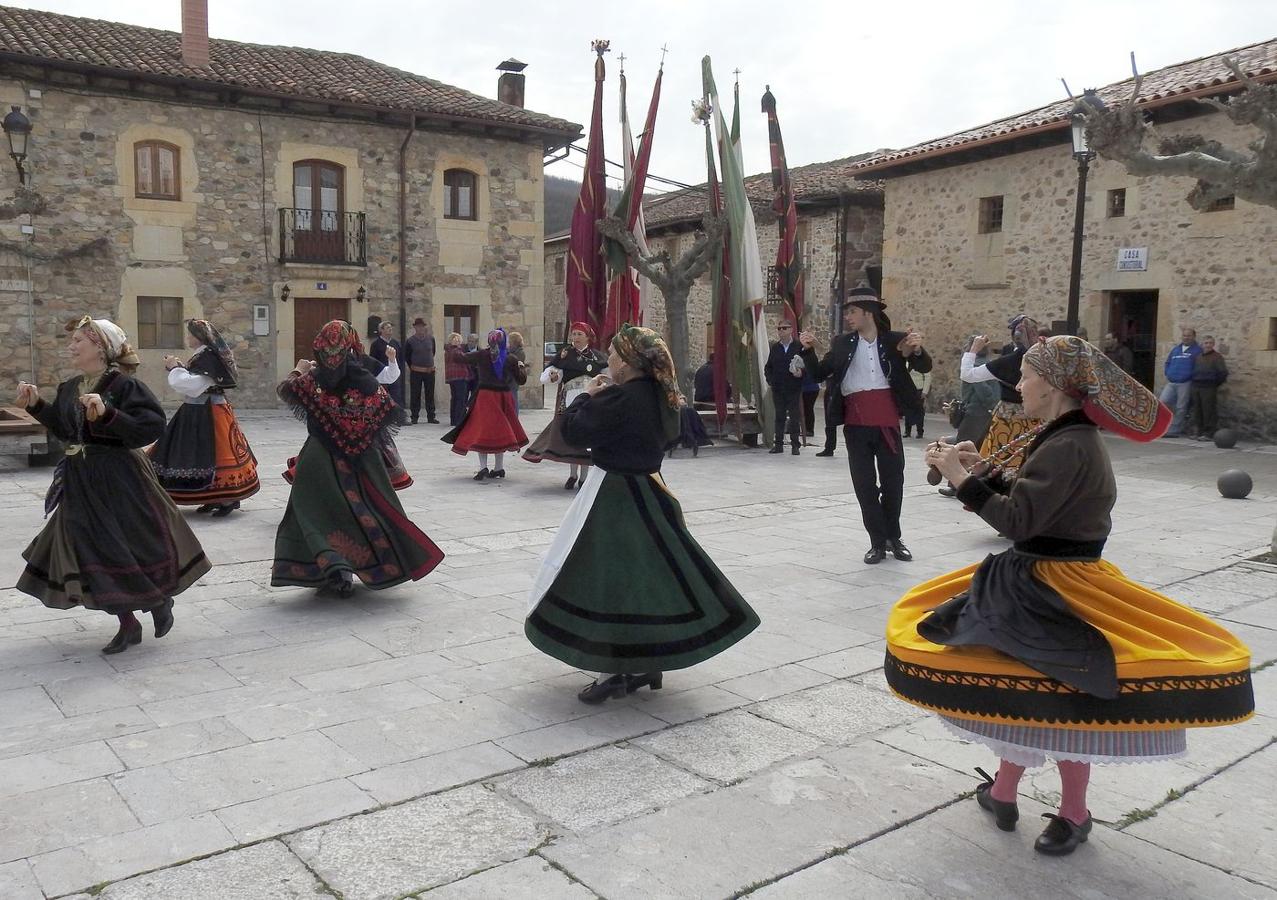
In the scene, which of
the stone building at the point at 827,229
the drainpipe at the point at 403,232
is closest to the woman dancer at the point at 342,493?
the drainpipe at the point at 403,232

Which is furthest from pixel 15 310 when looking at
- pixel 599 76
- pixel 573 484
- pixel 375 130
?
pixel 573 484

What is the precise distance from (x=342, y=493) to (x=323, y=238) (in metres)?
15.0

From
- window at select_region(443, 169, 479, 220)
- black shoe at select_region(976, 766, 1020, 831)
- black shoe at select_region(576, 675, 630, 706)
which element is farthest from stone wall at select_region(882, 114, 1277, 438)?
black shoe at select_region(976, 766, 1020, 831)

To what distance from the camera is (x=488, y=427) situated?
10.5m

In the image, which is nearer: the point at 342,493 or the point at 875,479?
the point at 342,493

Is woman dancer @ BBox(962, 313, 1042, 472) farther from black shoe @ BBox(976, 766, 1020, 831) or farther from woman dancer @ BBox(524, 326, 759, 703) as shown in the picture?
black shoe @ BBox(976, 766, 1020, 831)

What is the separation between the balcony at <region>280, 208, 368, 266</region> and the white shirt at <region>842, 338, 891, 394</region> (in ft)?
48.0

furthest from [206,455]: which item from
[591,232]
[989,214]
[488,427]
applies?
[989,214]

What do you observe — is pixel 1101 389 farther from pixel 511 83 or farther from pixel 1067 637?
pixel 511 83

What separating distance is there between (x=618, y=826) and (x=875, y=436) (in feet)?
13.9

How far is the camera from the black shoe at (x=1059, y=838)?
2900mm

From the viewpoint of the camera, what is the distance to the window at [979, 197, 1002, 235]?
19875 mm

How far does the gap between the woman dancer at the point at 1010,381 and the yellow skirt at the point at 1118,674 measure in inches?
169

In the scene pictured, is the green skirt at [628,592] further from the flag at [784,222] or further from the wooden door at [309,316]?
the wooden door at [309,316]
